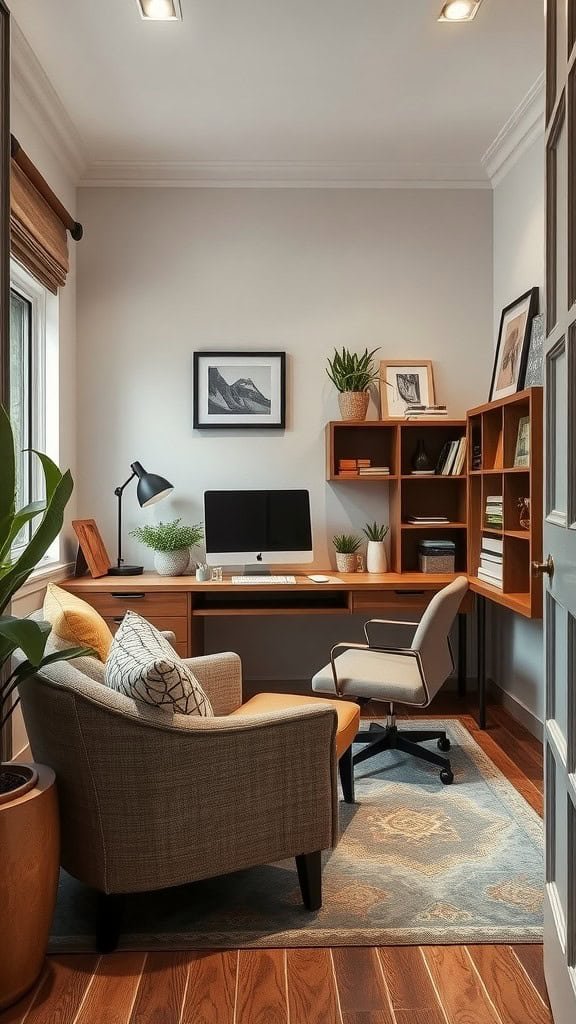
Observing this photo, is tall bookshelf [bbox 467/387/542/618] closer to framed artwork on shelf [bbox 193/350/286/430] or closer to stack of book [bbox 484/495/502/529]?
stack of book [bbox 484/495/502/529]

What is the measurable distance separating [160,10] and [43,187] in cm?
88

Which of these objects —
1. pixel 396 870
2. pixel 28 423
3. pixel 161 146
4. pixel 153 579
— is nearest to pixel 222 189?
pixel 161 146

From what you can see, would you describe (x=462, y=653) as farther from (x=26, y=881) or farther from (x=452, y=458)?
(x=26, y=881)

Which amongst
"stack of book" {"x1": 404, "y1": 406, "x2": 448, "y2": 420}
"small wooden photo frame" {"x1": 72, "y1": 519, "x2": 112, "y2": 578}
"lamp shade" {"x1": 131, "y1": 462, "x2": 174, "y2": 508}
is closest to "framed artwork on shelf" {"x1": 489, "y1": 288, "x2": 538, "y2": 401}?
"stack of book" {"x1": 404, "y1": 406, "x2": 448, "y2": 420}

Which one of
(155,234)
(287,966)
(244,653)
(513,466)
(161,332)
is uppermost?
(155,234)

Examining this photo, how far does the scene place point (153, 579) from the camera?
3889 mm

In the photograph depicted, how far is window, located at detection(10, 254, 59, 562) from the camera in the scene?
142 inches

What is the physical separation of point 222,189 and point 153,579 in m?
2.14

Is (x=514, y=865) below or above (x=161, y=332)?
below

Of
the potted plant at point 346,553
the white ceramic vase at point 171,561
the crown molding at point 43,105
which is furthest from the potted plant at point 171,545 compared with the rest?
the crown molding at point 43,105

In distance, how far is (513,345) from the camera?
3828mm

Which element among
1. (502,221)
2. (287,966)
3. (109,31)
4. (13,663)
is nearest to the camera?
(287,966)

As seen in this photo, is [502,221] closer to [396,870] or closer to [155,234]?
[155,234]

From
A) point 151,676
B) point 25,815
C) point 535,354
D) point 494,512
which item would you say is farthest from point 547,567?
point 535,354
